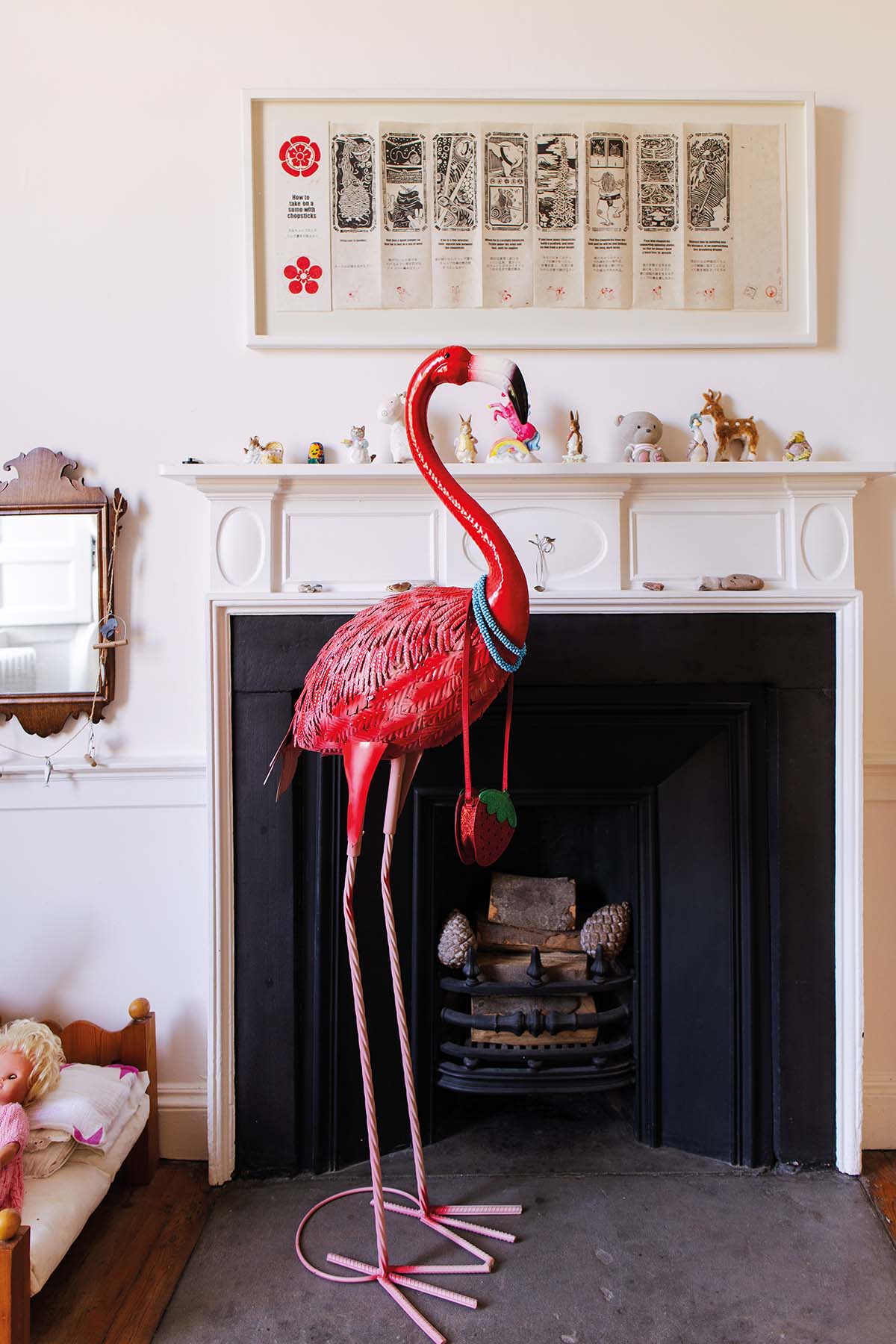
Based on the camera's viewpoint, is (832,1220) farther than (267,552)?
No

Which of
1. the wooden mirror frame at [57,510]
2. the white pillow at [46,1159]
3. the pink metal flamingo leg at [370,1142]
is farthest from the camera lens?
the wooden mirror frame at [57,510]

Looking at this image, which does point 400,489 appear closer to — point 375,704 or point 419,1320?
point 375,704

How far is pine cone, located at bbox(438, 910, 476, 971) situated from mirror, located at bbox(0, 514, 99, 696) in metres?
0.99

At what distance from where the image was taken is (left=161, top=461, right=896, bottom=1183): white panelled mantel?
5.75 ft

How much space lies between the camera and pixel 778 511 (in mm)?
1792

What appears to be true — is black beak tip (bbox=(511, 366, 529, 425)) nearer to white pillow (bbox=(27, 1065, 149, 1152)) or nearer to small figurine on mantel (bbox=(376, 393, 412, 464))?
small figurine on mantel (bbox=(376, 393, 412, 464))

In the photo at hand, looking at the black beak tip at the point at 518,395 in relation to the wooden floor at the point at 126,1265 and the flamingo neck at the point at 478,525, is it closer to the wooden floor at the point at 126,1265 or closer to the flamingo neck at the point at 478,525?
the flamingo neck at the point at 478,525

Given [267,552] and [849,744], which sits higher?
[267,552]

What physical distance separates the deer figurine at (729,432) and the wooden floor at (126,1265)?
1.93 m

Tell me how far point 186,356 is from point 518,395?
0.98m

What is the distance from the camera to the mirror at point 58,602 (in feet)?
6.10

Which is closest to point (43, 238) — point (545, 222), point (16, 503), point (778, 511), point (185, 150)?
point (185, 150)

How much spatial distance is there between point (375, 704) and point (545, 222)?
1.25 meters

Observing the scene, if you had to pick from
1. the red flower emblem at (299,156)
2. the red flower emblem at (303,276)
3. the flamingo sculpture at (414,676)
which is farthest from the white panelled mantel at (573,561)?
the red flower emblem at (299,156)
